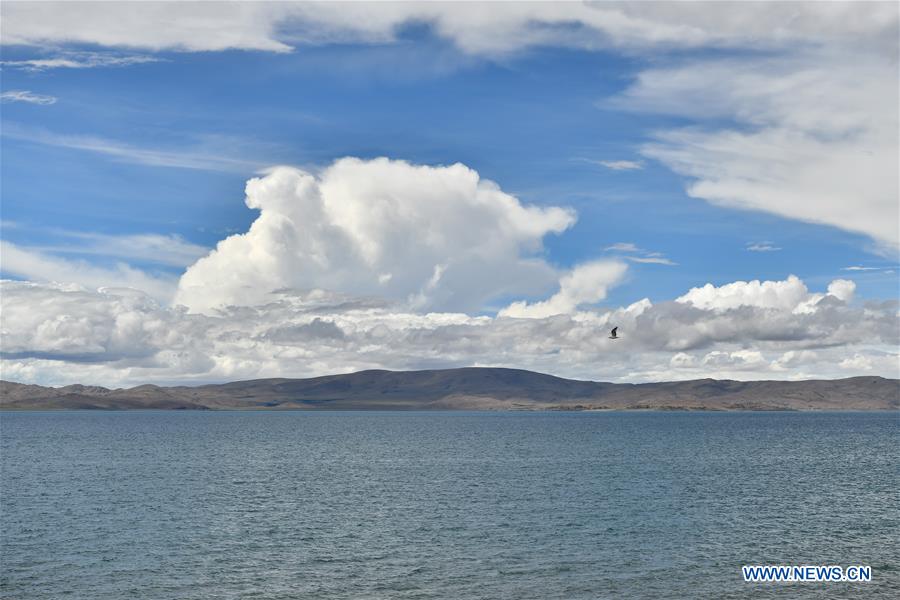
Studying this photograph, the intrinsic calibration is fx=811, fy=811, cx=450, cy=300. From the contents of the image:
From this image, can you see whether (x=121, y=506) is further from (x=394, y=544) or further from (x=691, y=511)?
(x=691, y=511)

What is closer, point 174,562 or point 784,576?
point 784,576

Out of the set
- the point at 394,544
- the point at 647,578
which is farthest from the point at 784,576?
the point at 394,544

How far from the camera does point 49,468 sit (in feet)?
502

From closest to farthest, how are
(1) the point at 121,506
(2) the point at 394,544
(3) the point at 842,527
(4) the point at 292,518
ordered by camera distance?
(2) the point at 394,544, (3) the point at 842,527, (4) the point at 292,518, (1) the point at 121,506

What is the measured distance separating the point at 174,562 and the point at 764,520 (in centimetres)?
6276

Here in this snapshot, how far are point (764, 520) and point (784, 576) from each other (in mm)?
25469

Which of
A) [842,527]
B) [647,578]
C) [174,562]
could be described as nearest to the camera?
[647,578]

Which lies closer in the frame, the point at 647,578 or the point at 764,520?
the point at 647,578

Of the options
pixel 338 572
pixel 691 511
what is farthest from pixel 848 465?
pixel 338 572

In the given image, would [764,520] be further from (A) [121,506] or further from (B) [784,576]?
(A) [121,506]

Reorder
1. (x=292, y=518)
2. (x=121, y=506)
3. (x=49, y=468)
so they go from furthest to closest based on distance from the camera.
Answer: (x=49, y=468), (x=121, y=506), (x=292, y=518)

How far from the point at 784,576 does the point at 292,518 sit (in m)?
52.4

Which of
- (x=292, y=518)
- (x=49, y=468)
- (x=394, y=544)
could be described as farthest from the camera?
(x=49, y=468)

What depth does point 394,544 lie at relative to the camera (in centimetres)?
7812
